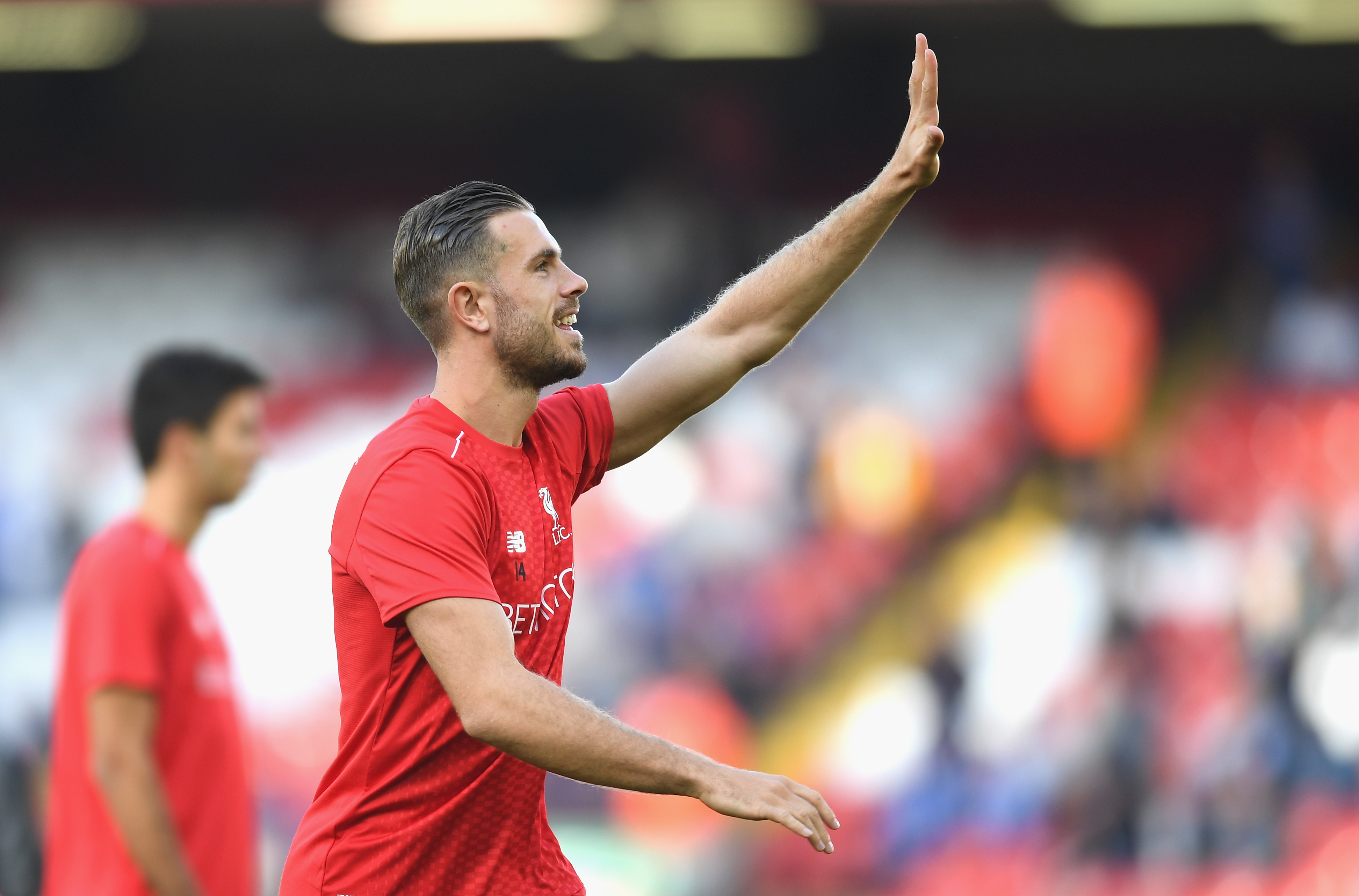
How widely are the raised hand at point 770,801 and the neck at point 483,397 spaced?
32.5 inches

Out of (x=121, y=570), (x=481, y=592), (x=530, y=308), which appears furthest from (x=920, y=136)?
(x=121, y=570)

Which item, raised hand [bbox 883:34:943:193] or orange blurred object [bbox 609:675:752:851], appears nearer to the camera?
raised hand [bbox 883:34:943:193]

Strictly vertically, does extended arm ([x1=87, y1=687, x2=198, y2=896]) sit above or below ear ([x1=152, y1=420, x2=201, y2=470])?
below

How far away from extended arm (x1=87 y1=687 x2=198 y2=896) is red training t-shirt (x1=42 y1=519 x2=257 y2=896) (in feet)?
0.17

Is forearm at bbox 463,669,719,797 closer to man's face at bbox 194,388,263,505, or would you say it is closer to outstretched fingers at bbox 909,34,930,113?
outstretched fingers at bbox 909,34,930,113

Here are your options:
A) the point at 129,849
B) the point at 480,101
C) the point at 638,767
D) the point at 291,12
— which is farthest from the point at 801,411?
the point at 638,767

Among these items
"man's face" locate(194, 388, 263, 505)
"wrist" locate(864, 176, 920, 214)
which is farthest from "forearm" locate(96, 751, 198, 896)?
"wrist" locate(864, 176, 920, 214)

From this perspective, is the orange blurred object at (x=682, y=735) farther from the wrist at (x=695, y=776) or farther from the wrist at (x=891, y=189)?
the wrist at (x=695, y=776)

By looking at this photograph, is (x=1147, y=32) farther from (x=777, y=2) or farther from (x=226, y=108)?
(x=226, y=108)

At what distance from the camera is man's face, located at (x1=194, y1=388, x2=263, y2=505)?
13.9 ft

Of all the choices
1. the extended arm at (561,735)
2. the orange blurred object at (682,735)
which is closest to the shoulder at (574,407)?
the extended arm at (561,735)

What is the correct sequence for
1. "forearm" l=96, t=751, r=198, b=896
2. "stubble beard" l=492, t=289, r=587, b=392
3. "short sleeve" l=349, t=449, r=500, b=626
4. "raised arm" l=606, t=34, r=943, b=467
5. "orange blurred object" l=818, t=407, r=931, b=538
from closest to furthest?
1. "short sleeve" l=349, t=449, r=500, b=626
2. "stubble beard" l=492, t=289, r=587, b=392
3. "raised arm" l=606, t=34, r=943, b=467
4. "forearm" l=96, t=751, r=198, b=896
5. "orange blurred object" l=818, t=407, r=931, b=538

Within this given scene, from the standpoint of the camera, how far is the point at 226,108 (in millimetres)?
9094

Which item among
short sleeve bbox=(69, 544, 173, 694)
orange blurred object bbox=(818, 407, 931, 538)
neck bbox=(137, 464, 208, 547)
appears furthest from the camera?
orange blurred object bbox=(818, 407, 931, 538)
